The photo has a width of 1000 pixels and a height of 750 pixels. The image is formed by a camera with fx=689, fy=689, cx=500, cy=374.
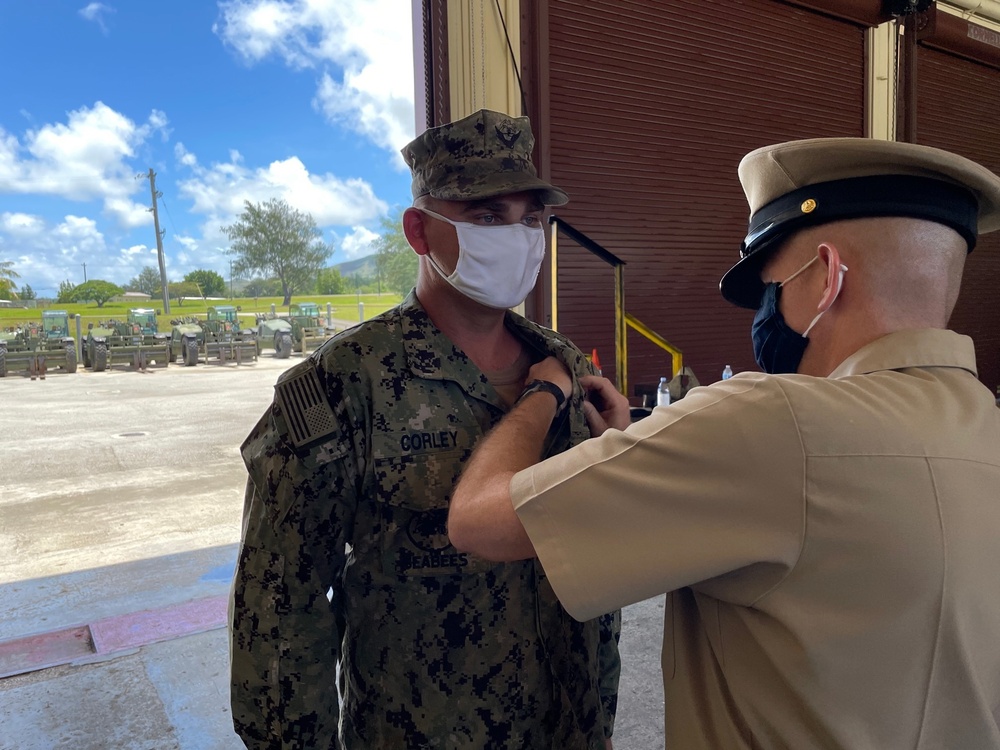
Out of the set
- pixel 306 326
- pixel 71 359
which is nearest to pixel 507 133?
pixel 71 359

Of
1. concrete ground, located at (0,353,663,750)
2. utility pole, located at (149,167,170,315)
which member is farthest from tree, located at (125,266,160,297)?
concrete ground, located at (0,353,663,750)

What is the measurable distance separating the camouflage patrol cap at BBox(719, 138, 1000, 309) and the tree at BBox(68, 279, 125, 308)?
72.6 ft

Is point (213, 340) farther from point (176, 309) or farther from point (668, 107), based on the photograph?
point (668, 107)

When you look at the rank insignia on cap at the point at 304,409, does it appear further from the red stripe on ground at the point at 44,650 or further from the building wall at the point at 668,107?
the building wall at the point at 668,107

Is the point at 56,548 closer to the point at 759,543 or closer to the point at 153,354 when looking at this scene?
the point at 759,543

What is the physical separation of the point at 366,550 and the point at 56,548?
15.6 feet

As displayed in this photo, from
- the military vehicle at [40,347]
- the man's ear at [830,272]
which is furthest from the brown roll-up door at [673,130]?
the military vehicle at [40,347]

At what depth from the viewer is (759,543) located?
81cm

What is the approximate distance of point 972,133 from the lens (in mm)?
7195

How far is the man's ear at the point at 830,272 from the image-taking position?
954 millimetres

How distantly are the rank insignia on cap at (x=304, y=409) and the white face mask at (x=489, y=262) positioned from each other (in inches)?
14.9

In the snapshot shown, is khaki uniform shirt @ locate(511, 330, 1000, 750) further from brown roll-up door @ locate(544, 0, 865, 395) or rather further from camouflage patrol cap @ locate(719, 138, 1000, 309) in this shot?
brown roll-up door @ locate(544, 0, 865, 395)

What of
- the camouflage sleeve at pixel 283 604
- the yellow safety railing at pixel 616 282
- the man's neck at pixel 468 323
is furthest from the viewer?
the yellow safety railing at pixel 616 282

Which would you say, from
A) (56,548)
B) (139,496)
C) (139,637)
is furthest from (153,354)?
(139,637)
